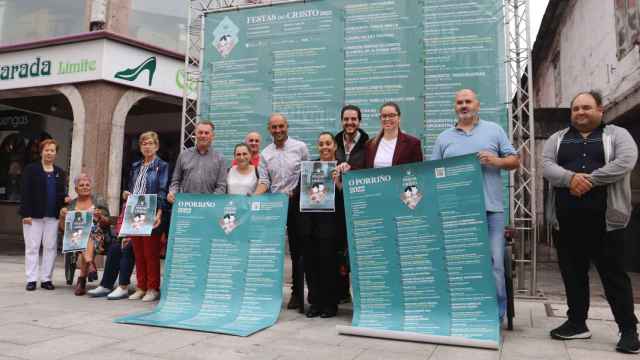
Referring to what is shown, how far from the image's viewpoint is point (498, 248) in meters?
3.76

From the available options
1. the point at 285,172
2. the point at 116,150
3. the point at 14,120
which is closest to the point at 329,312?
the point at 285,172

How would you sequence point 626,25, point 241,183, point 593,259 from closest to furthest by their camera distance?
point 593,259, point 241,183, point 626,25

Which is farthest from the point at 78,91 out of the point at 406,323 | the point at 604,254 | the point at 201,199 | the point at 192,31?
the point at 604,254

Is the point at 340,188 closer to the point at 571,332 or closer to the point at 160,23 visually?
the point at 571,332

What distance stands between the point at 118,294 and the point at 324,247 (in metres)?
2.36

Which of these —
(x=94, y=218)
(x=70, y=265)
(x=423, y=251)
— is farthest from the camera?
(x=70, y=265)

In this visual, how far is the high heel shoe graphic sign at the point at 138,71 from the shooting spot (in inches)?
385

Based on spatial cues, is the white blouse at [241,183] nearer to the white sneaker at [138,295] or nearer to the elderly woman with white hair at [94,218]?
the white sneaker at [138,295]

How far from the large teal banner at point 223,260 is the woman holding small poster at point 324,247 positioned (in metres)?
0.28

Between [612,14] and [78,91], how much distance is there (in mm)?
10061

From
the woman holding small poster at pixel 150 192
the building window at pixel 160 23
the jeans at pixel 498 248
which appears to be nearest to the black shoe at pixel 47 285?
the woman holding small poster at pixel 150 192

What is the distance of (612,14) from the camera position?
9039 millimetres

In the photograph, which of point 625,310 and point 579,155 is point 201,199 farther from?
point 625,310

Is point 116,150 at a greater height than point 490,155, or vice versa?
point 116,150
